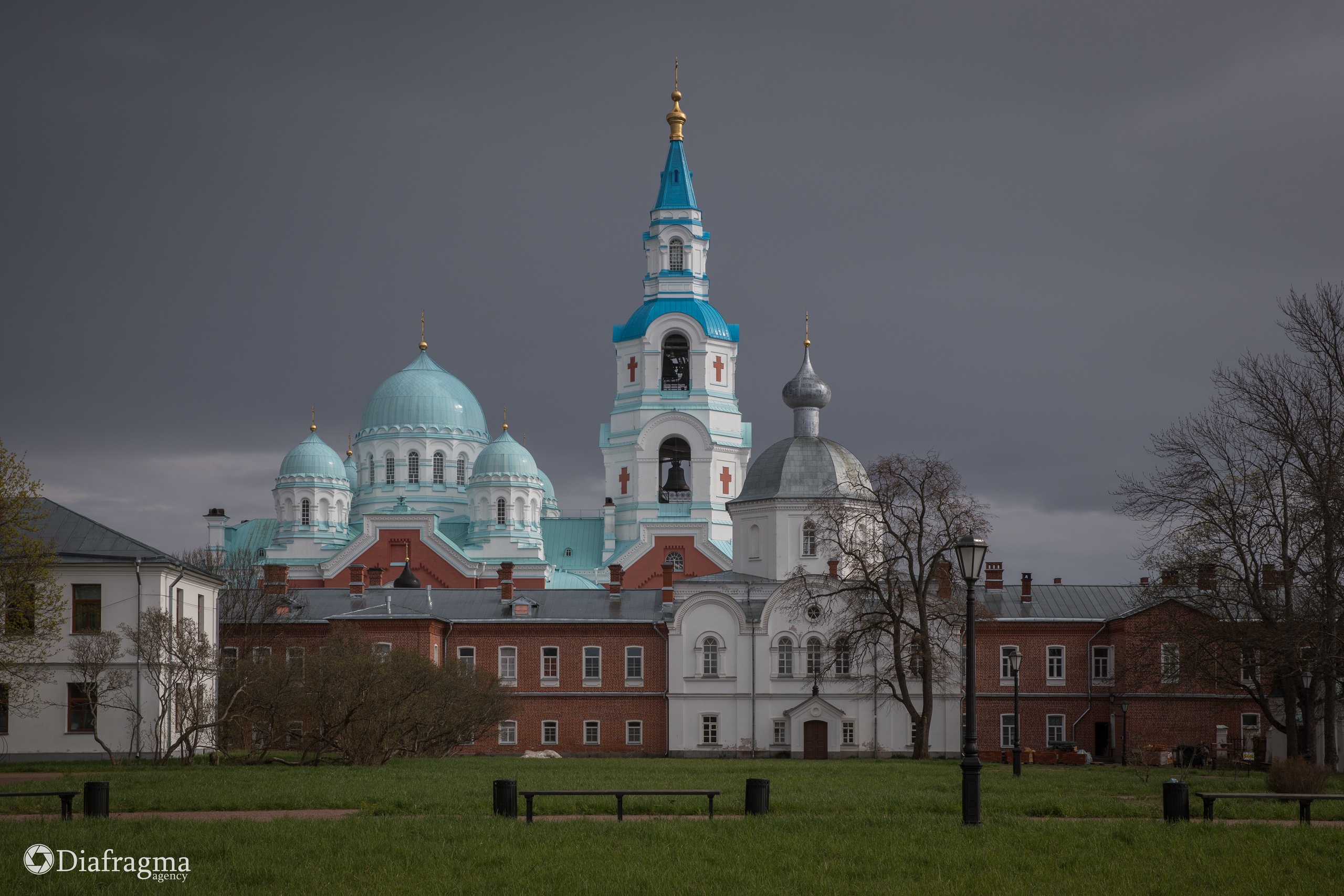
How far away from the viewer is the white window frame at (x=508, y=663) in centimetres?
4512

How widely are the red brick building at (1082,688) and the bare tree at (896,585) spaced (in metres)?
2.10

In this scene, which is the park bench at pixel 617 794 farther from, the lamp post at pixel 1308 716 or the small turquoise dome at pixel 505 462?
the small turquoise dome at pixel 505 462

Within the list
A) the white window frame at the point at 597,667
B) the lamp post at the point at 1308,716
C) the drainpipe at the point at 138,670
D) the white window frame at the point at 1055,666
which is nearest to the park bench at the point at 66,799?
the drainpipe at the point at 138,670

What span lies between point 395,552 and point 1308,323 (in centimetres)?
4113

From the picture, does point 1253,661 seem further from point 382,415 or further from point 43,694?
point 382,415

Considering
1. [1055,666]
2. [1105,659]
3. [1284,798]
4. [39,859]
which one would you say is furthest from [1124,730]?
[39,859]

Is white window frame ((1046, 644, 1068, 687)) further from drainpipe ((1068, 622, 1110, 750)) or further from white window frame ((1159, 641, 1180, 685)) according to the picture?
white window frame ((1159, 641, 1180, 685))

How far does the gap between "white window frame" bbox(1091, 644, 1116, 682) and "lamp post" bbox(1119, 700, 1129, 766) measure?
48.2 inches

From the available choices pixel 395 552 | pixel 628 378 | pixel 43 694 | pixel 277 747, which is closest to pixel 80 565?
pixel 43 694

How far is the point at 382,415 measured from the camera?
7088 cm

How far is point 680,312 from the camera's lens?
67.1 metres

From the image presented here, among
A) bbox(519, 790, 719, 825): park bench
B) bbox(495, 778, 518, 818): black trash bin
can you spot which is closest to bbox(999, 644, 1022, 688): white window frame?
bbox(519, 790, 719, 825): park bench

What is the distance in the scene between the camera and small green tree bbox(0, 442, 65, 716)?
26.0m

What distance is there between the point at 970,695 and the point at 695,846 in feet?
11.9
